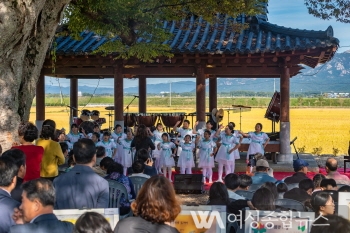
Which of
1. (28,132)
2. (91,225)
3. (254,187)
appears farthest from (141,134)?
(91,225)

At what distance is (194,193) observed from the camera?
1062 cm

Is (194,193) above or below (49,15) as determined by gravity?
below

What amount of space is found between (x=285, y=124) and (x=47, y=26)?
8.75 meters

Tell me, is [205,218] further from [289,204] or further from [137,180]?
[137,180]

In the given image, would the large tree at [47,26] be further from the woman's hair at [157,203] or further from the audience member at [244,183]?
the woman's hair at [157,203]

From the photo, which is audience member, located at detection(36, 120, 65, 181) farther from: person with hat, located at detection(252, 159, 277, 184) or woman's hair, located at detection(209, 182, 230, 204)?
person with hat, located at detection(252, 159, 277, 184)

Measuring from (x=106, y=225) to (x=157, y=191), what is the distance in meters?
0.40

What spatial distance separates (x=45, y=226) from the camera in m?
3.24

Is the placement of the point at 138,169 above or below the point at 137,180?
above

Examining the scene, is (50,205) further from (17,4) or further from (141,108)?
(141,108)

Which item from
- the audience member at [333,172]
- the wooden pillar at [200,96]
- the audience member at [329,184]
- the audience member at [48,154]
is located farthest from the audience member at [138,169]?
the wooden pillar at [200,96]

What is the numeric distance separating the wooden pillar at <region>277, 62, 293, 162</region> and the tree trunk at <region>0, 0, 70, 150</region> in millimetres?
8386

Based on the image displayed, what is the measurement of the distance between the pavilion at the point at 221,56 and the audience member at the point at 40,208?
10.8m

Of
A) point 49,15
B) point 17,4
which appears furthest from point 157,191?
point 49,15
